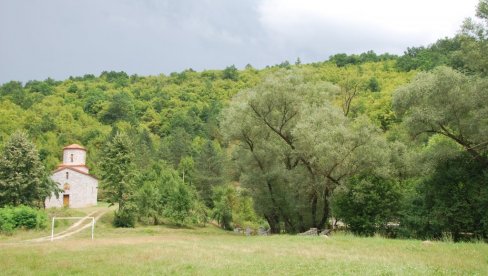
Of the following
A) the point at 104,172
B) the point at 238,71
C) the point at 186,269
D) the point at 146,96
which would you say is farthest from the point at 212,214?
the point at 238,71

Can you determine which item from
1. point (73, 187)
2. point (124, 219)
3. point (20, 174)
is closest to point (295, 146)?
point (124, 219)

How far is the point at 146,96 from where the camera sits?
145 m

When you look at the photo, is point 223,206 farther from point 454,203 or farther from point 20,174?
point 454,203

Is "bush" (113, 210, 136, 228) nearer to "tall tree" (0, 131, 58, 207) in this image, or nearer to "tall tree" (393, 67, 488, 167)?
"tall tree" (0, 131, 58, 207)

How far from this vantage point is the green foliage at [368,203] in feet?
100

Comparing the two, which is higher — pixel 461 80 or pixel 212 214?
pixel 461 80

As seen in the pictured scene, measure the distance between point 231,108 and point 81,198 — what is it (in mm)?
34691

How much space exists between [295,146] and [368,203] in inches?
261

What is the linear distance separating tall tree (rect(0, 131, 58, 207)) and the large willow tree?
21695 mm

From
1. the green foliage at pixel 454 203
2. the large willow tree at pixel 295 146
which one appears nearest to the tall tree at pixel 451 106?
the green foliage at pixel 454 203

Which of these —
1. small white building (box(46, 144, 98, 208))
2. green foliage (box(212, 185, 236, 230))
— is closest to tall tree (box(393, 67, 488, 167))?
green foliage (box(212, 185, 236, 230))

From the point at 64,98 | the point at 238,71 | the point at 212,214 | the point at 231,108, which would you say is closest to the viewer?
the point at 231,108

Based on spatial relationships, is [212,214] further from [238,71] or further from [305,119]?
[238,71]

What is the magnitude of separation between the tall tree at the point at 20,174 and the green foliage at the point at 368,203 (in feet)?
100
